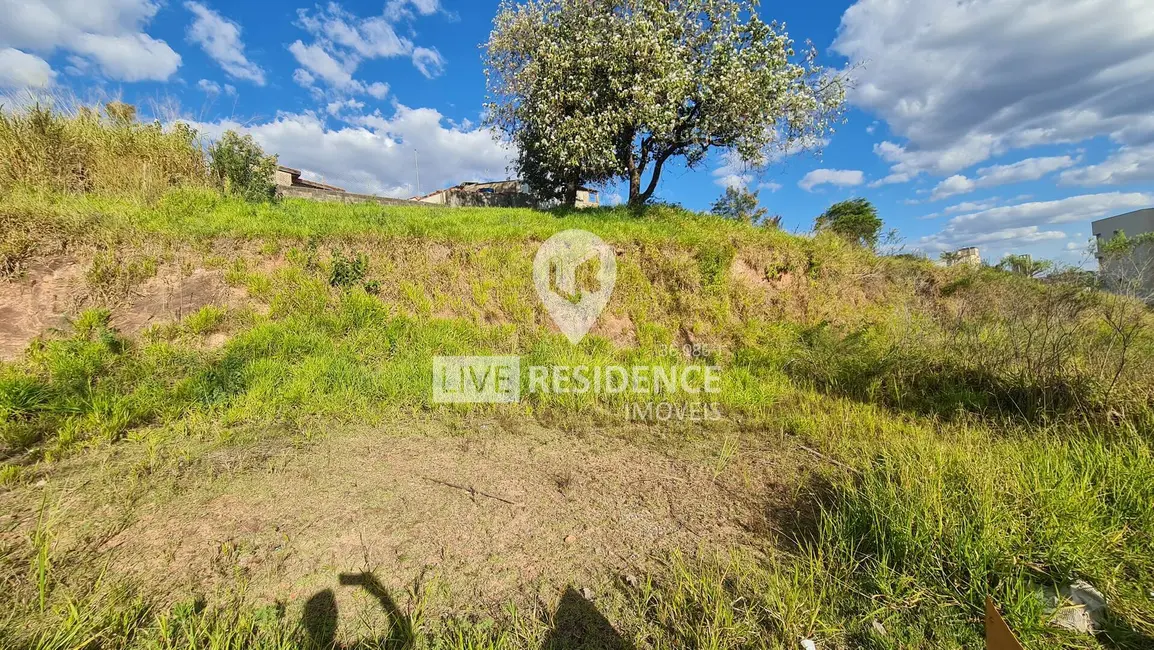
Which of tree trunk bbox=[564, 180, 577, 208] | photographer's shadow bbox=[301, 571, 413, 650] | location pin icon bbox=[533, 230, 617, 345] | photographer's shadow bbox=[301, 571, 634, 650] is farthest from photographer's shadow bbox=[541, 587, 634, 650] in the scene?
tree trunk bbox=[564, 180, 577, 208]

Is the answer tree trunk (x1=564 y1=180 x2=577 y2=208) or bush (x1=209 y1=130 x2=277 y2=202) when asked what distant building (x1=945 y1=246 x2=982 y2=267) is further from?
bush (x1=209 y1=130 x2=277 y2=202)

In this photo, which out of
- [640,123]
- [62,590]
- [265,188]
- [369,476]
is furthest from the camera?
[640,123]

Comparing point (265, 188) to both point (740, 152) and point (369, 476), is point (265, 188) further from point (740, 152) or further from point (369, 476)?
point (740, 152)

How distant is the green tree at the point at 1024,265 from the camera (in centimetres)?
712

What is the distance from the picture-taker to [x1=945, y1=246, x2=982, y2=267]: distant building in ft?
28.3

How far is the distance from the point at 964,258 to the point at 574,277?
8.54 metres

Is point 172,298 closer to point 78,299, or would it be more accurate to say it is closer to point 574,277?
point 78,299

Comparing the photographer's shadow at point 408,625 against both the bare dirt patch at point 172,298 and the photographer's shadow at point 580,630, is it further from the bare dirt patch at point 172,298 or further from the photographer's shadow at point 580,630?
the bare dirt patch at point 172,298

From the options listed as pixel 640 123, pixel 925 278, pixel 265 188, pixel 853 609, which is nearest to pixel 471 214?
pixel 265 188

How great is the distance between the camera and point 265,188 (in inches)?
289

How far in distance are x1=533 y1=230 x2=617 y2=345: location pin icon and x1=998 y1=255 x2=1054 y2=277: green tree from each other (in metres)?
7.32

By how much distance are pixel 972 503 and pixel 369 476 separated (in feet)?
12.8

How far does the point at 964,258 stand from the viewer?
345 inches

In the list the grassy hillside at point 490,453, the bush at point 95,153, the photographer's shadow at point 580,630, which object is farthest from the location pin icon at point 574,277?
the bush at point 95,153
